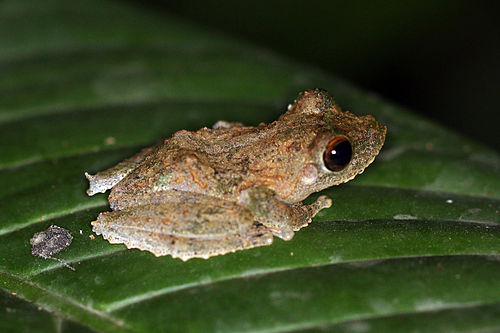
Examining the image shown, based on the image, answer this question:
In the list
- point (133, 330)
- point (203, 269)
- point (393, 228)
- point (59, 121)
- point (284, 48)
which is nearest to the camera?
point (133, 330)

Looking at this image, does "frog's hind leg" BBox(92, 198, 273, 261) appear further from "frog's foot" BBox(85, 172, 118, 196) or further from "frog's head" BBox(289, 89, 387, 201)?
"frog's head" BBox(289, 89, 387, 201)

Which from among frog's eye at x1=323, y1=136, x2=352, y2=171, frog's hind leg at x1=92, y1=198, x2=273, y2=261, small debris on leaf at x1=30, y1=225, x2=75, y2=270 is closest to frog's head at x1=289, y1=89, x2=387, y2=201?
frog's eye at x1=323, y1=136, x2=352, y2=171

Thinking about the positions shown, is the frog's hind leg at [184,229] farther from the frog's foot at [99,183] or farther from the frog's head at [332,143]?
the frog's head at [332,143]

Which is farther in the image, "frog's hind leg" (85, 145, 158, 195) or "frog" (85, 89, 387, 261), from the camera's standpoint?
"frog's hind leg" (85, 145, 158, 195)

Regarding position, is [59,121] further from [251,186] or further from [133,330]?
[133,330]

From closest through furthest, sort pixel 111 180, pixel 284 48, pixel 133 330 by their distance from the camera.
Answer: pixel 133 330 → pixel 111 180 → pixel 284 48

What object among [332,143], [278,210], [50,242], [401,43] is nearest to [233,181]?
[278,210]

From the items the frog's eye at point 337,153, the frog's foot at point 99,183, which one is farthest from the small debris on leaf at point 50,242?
the frog's eye at point 337,153

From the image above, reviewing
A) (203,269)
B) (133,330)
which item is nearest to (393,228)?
(203,269)
